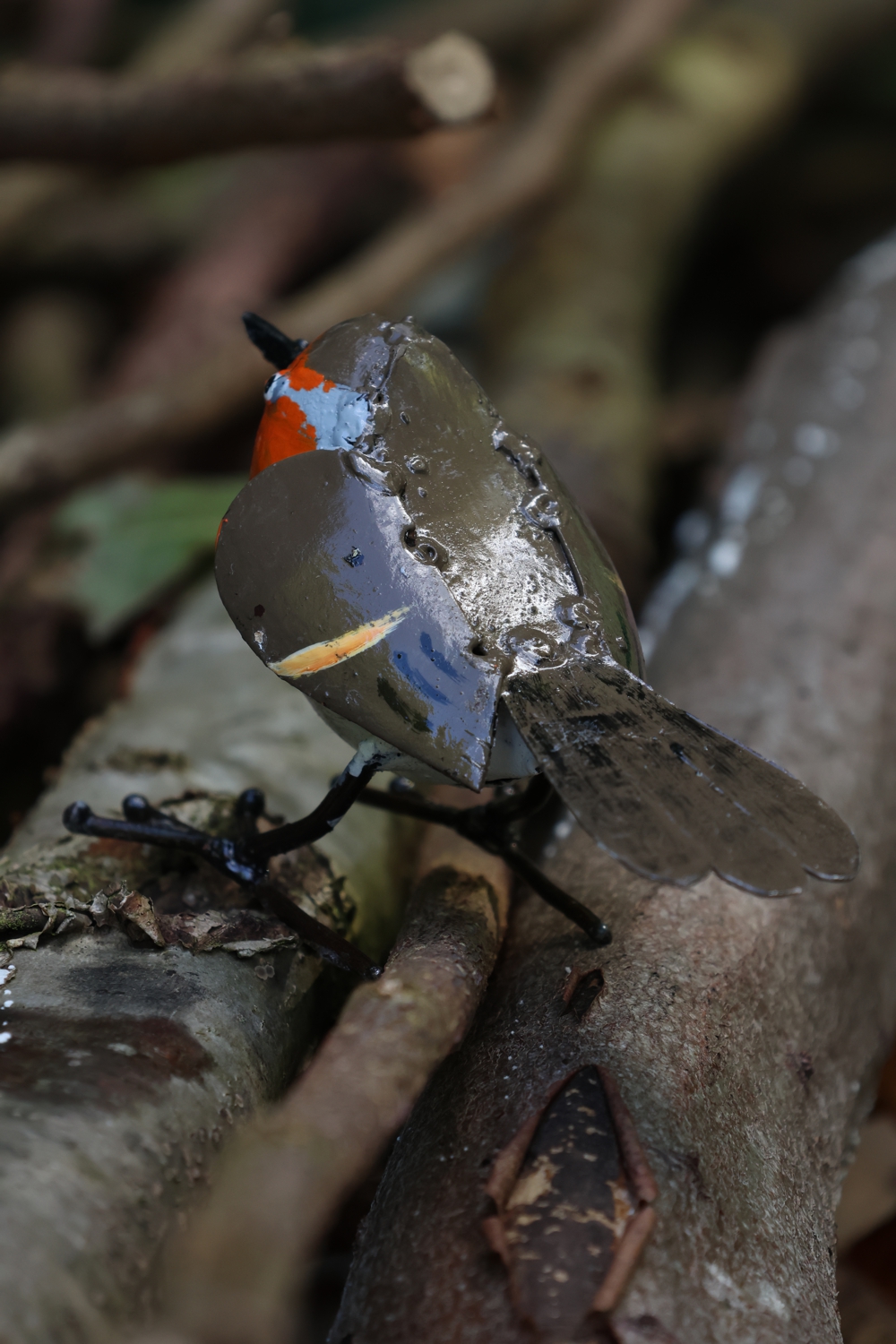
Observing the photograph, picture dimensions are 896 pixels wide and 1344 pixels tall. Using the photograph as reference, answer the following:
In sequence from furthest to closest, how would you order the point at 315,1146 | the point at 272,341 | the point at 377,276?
the point at 377,276 < the point at 272,341 < the point at 315,1146

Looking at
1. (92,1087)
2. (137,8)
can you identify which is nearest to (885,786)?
(92,1087)

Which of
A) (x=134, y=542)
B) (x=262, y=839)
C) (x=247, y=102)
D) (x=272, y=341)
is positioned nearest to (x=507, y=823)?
(x=262, y=839)

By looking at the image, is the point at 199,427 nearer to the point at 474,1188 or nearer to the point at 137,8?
the point at 474,1188

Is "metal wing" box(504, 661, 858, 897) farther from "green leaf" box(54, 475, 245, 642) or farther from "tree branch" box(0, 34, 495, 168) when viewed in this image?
"tree branch" box(0, 34, 495, 168)

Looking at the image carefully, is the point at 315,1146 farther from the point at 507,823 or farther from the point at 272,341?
the point at 272,341

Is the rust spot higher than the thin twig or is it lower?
lower

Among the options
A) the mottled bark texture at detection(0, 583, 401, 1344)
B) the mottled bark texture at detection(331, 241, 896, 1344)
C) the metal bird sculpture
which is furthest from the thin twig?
the metal bird sculpture
